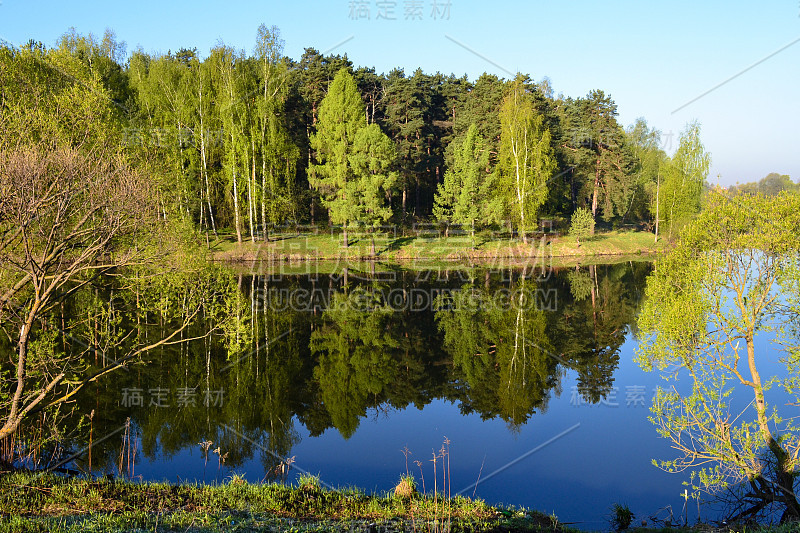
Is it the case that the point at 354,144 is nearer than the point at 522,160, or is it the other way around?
the point at 354,144

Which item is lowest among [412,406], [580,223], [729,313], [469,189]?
[412,406]

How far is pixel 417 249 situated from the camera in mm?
57312

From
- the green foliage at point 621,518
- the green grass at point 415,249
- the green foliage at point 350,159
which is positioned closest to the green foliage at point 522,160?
the green grass at point 415,249

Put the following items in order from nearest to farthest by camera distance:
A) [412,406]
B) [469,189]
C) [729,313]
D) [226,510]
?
[226,510] → [729,313] → [412,406] → [469,189]

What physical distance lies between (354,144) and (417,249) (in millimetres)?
12762

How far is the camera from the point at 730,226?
14.5 m

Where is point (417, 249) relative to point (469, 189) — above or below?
below

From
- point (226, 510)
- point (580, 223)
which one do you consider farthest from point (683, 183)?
point (226, 510)

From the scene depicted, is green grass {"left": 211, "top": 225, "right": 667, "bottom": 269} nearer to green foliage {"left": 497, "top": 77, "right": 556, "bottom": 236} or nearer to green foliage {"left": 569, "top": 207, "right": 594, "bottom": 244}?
green foliage {"left": 569, "top": 207, "right": 594, "bottom": 244}

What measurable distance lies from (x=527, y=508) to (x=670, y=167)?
63741mm

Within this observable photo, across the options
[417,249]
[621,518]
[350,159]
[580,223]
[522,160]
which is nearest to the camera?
[621,518]

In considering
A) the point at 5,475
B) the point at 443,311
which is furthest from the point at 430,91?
the point at 5,475

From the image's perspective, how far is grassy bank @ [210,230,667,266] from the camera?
174 ft

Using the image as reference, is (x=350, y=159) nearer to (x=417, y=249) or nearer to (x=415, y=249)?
(x=415, y=249)
